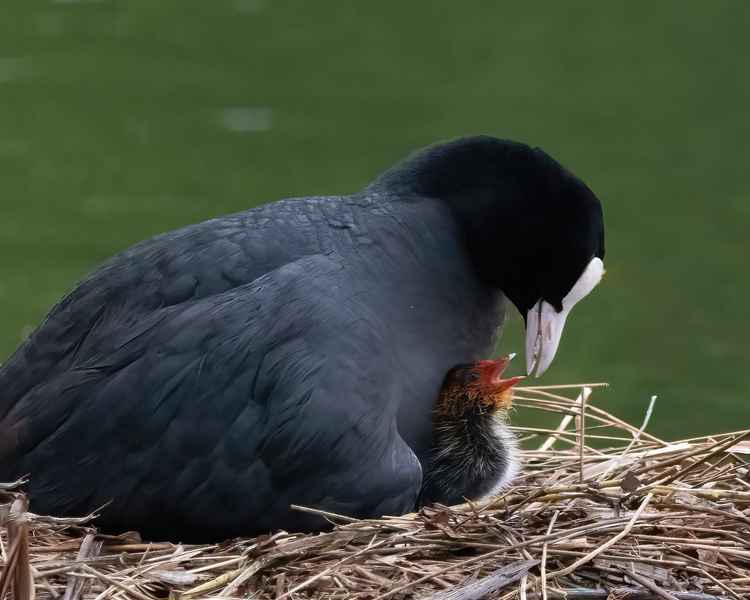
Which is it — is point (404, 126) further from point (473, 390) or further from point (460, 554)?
point (460, 554)

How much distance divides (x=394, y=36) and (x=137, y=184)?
306cm

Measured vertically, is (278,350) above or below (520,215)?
below

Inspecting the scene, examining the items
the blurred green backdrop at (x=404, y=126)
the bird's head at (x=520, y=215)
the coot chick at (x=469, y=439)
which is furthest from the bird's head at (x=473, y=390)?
the blurred green backdrop at (x=404, y=126)

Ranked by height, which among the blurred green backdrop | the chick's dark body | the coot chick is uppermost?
the chick's dark body

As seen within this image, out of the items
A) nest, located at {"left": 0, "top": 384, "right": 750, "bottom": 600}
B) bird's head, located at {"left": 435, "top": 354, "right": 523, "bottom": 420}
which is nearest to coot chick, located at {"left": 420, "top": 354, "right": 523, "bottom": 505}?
bird's head, located at {"left": 435, "top": 354, "right": 523, "bottom": 420}

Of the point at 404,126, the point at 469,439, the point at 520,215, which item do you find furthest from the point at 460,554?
the point at 404,126

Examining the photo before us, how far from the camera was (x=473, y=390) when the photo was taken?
159 inches

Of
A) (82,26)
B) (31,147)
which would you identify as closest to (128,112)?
(31,147)

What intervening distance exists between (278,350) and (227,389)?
0.15m

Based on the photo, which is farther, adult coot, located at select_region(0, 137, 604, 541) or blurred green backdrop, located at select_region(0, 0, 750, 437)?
blurred green backdrop, located at select_region(0, 0, 750, 437)

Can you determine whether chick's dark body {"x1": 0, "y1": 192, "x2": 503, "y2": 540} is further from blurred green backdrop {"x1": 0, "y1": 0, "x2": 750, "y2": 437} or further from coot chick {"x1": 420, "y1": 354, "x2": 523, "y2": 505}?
blurred green backdrop {"x1": 0, "y1": 0, "x2": 750, "y2": 437}

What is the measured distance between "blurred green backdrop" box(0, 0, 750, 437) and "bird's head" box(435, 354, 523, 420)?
3.29 m

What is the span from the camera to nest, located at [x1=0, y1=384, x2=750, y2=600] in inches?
130

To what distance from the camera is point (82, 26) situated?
11.8m
